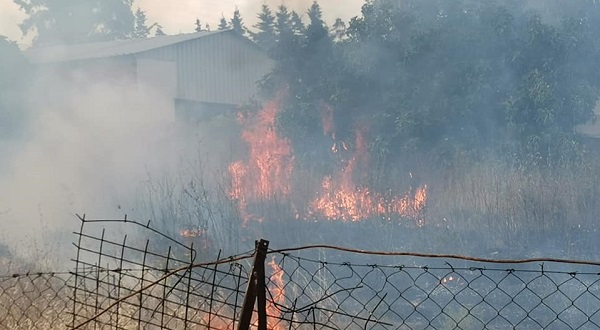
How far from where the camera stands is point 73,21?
3716cm

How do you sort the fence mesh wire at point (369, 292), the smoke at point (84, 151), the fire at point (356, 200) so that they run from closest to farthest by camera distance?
the fence mesh wire at point (369, 292) < the fire at point (356, 200) < the smoke at point (84, 151)

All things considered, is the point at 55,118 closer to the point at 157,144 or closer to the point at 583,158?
the point at 157,144

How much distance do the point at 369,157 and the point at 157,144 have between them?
6.22 meters

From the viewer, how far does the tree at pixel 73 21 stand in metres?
35.0

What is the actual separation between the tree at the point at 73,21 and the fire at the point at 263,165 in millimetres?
21594

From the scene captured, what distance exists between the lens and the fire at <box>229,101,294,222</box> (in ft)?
43.5

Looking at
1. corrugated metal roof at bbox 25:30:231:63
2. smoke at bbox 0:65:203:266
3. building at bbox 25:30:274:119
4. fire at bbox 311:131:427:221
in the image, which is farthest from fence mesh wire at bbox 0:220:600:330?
corrugated metal roof at bbox 25:30:231:63

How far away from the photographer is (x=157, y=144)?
16.3 m

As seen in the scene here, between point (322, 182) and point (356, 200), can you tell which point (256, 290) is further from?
point (322, 182)

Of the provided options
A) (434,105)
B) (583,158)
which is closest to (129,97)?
(434,105)

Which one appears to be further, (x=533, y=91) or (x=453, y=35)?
(x=453, y=35)

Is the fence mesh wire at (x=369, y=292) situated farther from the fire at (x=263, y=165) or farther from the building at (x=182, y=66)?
the building at (x=182, y=66)

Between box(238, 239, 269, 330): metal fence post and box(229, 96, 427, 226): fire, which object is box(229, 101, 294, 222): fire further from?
box(238, 239, 269, 330): metal fence post

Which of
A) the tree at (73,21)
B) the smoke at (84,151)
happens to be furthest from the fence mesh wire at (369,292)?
the tree at (73,21)
